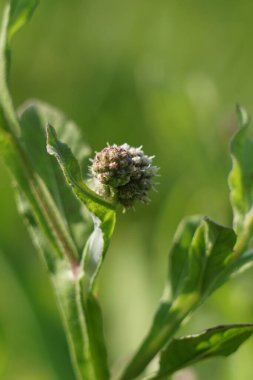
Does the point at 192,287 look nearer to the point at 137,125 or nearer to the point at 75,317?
the point at 75,317

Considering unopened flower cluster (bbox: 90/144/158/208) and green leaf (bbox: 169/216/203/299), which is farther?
green leaf (bbox: 169/216/203/299)

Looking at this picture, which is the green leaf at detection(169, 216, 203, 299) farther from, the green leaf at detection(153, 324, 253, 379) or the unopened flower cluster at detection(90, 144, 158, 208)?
the unopened flower cluster at detection(90, 144, 158, 208)

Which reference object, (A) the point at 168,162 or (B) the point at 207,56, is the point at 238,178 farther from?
(B) the point at 207,56

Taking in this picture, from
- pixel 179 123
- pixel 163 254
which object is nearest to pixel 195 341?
pixel 163 254

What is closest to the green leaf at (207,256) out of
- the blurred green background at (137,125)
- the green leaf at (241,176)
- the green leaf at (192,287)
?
the green leaf at (192,287)

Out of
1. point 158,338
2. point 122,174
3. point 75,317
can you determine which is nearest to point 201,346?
point 158,338

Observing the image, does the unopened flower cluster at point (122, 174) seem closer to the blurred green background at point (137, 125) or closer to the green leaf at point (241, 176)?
the green leaf at point (241, 176)

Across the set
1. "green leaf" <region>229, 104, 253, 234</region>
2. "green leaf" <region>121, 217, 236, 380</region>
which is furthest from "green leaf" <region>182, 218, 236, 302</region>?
"green leaf" <region>229, 104, 253, 234</region>
